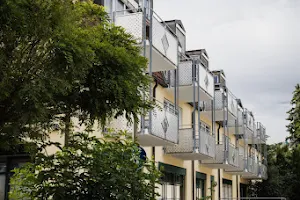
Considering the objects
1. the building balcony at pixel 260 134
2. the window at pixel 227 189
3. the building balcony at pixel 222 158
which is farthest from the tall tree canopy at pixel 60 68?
the building balcony at pixel 260 134

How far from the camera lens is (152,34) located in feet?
63.2

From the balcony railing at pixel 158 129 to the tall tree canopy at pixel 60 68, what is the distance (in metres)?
9.23

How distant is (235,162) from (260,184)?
15.4 meters

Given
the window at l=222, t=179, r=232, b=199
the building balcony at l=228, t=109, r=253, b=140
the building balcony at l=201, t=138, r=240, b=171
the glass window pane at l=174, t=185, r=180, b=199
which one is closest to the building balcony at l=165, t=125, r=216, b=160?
the glass window pane at l=174, t=185, r=180, b=199

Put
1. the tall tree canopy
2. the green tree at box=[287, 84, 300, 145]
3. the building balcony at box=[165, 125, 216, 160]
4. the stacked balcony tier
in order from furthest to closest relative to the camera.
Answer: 1. the green tree at box=[287, 84, 300, 145]
2. the building balcony at box=[165, 125, 216, 160]
3. the stacked balcony tier
4. the tall tree canopy

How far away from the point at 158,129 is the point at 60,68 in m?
12.5

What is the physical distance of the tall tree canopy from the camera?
7109 mm

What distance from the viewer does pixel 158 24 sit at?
1989 centimetres

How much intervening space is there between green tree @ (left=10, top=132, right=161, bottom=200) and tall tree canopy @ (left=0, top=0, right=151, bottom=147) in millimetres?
667

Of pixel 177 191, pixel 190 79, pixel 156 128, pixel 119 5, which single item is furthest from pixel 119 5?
pixel 177 191

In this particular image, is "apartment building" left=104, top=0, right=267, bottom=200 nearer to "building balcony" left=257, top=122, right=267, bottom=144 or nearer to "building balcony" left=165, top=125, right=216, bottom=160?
"building balcony" left=165, top=125, right=216, bottom=160

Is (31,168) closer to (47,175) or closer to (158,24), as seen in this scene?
(47,175)

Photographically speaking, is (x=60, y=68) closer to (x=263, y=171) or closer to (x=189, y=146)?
(x=189, y=146)

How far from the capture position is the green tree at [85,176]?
9359 millimetres
